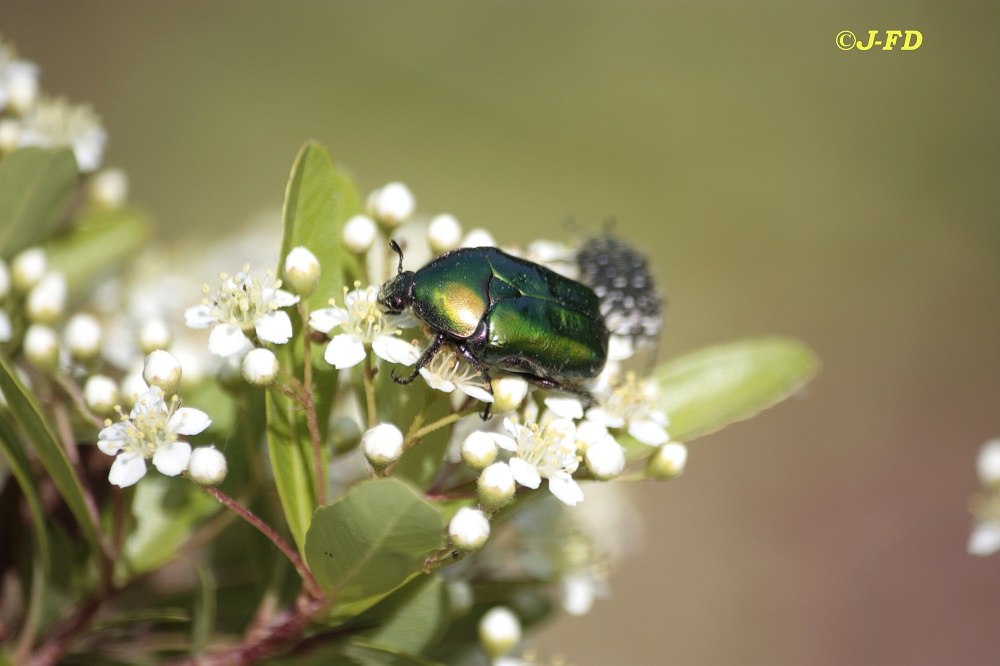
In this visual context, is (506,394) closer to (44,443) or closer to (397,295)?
(397,295)

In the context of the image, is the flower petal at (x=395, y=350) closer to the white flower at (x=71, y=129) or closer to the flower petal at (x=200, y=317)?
the flower petal at (x=200, y=317)

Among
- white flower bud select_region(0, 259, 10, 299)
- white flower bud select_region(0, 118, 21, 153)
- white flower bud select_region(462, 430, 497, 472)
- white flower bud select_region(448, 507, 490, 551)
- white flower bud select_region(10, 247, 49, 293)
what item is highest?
white flower bud select_region(0, 118, 21, 153)

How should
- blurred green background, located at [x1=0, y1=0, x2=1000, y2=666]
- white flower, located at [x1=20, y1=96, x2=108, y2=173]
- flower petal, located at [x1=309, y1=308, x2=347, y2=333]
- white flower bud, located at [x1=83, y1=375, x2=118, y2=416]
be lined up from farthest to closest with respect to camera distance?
blurred green background, located at [x1=0, y1=0, x2=1000, y2=666]
white flower, located at [x1=20, y1=96, x2=108, y2=173]
white flower bud, located at [x1=83, y1=375, x2=118, y2=416]
flower petal, located at [x1=309, y1=308, x2=347, y2=333]

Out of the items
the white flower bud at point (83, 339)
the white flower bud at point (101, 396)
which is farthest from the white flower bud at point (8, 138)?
the white flower bud at point (101, 396)

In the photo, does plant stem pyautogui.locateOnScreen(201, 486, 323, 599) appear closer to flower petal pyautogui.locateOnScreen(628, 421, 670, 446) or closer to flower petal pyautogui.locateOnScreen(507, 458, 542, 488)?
flower petal pyautogui.locateOnScreen(507, 458, 542, 488)

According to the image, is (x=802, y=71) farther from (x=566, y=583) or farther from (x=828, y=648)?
(x=566, y=583)

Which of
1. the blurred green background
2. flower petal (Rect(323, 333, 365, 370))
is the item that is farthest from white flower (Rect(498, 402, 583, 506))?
the blurred green background

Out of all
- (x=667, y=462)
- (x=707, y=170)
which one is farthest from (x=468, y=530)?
(x=707, y=170)
